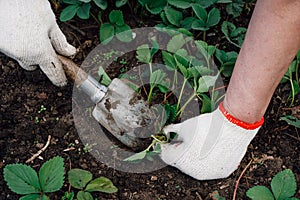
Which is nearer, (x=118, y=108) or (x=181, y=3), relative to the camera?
(x=118, y=108)

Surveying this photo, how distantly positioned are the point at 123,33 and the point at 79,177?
56 cm

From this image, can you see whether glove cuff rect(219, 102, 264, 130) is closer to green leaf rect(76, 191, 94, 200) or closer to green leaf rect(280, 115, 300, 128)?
green leaf rect(280, 115, 300, 128)

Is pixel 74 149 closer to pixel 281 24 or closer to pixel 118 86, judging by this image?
pixel 118 86

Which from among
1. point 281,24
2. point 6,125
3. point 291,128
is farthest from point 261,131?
point 6,125

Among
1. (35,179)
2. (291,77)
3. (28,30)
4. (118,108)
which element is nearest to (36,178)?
(35,179)

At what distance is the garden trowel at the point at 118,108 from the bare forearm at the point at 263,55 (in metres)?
0.32

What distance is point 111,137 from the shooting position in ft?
5.16

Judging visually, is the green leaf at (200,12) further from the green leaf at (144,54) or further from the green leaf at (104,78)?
the green leaf at (104,78)

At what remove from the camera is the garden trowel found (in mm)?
1514

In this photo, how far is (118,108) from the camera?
1521 millimetres

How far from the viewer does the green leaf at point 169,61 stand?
155 centimetres

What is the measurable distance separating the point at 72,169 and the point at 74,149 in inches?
4.6

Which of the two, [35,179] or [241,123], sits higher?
[241,123]

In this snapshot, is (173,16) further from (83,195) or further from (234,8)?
(83,195)
